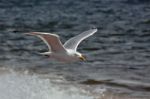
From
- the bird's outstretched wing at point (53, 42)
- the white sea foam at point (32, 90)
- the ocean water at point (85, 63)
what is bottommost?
the ocean water at point (85, 63)

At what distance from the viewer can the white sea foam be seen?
320 inches

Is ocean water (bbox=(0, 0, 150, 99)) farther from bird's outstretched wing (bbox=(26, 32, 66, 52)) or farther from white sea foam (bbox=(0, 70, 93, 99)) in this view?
bird's outstretched wing (bbox=(26, 32, 66, 52))

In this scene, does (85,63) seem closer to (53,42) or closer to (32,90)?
(32,90)

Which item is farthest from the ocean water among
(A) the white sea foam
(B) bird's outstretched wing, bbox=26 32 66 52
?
(B) bird's outstretched wing, bbox=26 32 66 52

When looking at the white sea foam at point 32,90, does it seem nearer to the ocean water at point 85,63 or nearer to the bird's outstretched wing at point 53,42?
the ocean water at point 85,63

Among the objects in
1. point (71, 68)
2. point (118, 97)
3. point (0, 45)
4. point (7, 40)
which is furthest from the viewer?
point (7, 40)

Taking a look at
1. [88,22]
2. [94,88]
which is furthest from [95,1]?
[94,88]

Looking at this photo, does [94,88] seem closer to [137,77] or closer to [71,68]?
[137,77]

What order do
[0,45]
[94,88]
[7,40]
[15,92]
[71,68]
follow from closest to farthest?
[15,92] → [94,88] → [71,68] → [0,45] → [7,40]

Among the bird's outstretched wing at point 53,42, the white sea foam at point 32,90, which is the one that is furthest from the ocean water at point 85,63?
the bird's outstretched wing at point 53,42

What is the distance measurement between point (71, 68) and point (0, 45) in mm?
3747

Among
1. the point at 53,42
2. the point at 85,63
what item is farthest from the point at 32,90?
the point at 85,63

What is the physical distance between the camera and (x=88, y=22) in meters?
21.4

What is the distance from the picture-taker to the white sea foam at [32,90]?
812 centimetres
